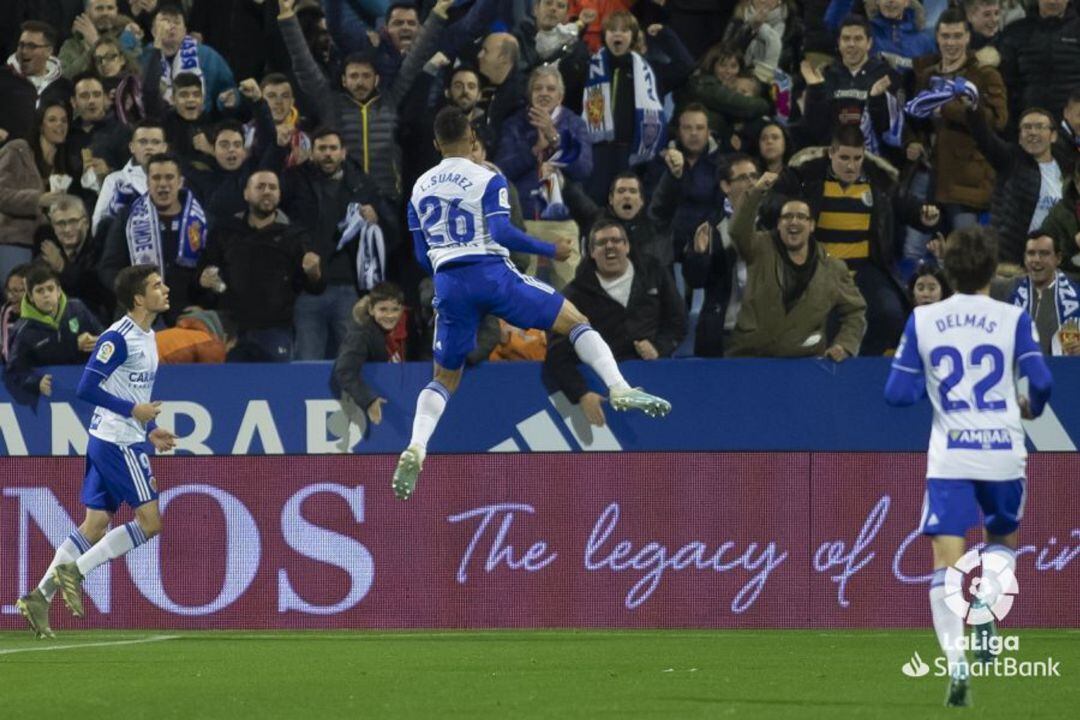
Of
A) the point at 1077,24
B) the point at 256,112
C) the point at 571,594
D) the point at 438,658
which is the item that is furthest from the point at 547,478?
the point at 1077,24

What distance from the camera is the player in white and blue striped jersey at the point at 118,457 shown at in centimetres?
1352

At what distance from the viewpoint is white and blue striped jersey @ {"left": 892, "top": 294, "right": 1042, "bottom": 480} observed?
873 cm

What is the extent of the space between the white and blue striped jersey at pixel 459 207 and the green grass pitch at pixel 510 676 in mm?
2345

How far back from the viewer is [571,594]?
1463 centimetres

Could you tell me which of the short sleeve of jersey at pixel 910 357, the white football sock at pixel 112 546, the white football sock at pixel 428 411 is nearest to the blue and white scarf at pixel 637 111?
the white football sock at pixel 428 411

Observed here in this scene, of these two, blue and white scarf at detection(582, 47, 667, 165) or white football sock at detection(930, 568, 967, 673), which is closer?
white football sock at detection(930, 568, 967, 673)

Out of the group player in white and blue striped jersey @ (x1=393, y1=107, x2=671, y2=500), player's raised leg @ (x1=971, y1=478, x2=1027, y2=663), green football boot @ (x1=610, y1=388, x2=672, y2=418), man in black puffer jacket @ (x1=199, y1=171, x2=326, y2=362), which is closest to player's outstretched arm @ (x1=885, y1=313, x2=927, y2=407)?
player's raised leg @ (x1=971, y1=478, x2=1027, y2=663)

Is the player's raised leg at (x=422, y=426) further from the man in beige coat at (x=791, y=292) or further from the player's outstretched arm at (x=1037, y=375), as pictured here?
the player's outstretched arm at (x=1037, y=375)

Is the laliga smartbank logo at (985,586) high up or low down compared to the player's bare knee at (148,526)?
up

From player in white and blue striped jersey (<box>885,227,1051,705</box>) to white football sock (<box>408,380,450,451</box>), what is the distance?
4.25 m

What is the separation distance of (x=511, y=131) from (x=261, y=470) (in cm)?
331

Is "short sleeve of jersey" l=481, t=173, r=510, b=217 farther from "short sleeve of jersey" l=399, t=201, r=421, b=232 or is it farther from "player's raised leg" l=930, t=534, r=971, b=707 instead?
"player's raised leg" l=930, t=534, r=971, b=707

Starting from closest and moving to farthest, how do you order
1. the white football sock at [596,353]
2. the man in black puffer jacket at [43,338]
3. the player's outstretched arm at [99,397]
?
the white football sock at [596,353] → the player's outstretched arm at [99,397] → the man in black puffer jacket at [43,338]

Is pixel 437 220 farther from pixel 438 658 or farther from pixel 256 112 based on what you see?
pixel 256 112
